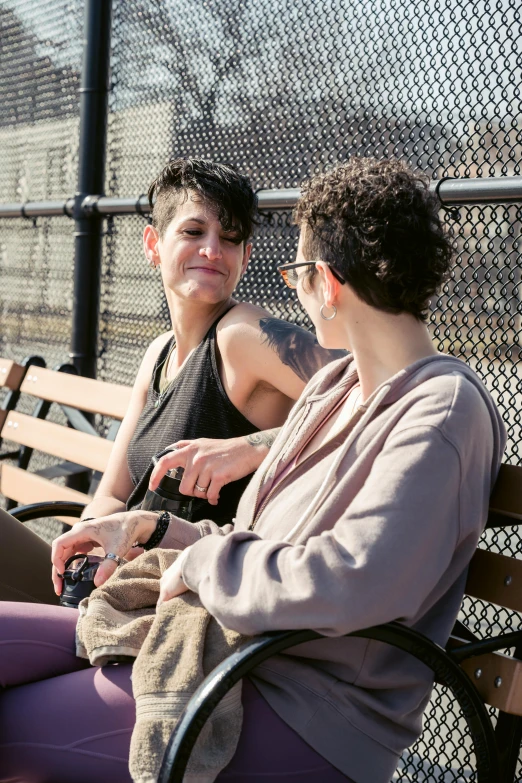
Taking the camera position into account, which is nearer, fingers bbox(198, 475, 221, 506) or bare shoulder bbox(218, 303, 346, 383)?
fingers bbox(198, 475, 221, 506)

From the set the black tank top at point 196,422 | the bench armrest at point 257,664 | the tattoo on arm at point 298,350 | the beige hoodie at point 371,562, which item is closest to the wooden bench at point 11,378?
the black tank top at point 196,422

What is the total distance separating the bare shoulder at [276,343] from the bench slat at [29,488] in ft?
4.24

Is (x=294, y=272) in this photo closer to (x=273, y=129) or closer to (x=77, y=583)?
(x=77, y=583)

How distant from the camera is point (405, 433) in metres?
1.62

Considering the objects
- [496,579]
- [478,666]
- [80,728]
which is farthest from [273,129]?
[80,728]

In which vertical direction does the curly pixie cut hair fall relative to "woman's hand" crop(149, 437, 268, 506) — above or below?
above

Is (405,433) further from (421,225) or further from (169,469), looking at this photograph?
(169,469)

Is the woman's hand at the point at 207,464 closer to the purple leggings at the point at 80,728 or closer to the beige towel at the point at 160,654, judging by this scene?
the beige towel at the point at 160,654

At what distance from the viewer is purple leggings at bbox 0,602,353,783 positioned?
167cm

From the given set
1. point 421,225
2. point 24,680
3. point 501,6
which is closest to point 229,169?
point 501,6

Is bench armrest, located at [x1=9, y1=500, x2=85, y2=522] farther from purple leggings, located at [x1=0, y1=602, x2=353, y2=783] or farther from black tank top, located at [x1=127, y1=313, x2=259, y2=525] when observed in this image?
purple leggings, located at [x1=0, y1=602, x2=353, y2=783]

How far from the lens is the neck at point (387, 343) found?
186 cm

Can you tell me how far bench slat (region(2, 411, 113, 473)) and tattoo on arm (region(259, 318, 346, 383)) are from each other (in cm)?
113

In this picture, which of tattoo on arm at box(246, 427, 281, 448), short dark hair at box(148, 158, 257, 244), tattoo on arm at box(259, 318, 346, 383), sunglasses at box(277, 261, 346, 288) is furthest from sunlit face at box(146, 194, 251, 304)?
sunglasses at box(277, 261, 346, 288)
